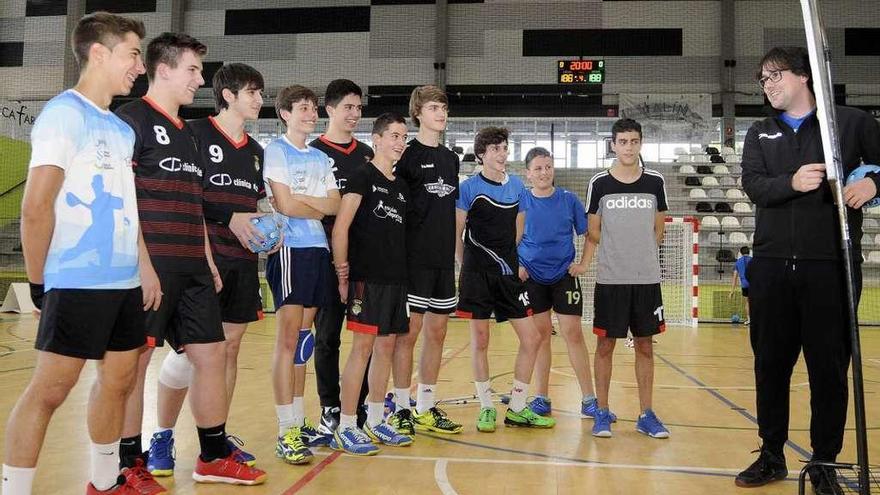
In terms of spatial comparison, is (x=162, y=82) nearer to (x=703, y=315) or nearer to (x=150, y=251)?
(x=150, y=251)

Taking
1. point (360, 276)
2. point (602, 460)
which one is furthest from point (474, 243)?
point (602, 460)

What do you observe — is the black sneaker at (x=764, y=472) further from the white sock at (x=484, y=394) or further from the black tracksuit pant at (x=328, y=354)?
the black tracksuit pant at (x=328, y=354)

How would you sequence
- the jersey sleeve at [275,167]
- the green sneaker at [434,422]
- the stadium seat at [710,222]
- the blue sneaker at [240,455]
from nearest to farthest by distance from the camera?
1. the blue sneaker at [240,455]
2. the jersey sleeve at [275,167]
3. the green sneaker at [434,422]
4. the stadium seat at [710,222]

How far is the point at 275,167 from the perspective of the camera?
3.69 m

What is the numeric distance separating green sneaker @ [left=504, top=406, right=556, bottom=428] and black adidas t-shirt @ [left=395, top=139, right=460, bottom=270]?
1.09 metres

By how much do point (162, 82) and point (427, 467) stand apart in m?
2.23

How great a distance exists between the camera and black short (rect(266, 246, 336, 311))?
3.61 m

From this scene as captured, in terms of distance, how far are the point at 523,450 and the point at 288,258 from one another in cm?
169

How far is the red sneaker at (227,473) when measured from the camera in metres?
3.04

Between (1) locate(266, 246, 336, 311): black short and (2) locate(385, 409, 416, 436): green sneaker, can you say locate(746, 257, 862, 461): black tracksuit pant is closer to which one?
(2) locate(385, 409, 416, 436): green sneaker

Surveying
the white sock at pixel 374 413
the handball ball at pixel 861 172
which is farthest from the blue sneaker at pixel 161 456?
the handball ball at pixel 861 172

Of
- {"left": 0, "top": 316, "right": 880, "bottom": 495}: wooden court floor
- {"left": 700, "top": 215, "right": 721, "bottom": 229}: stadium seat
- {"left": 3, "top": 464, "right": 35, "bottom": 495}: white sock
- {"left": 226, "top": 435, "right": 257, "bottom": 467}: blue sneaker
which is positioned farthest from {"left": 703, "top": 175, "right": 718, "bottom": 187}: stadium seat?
{"left": 3, "top": 464, "right": 35, "bottom": 495}: white sock

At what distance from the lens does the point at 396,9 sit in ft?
67.3

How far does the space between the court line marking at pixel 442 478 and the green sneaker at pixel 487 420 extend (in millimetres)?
735
